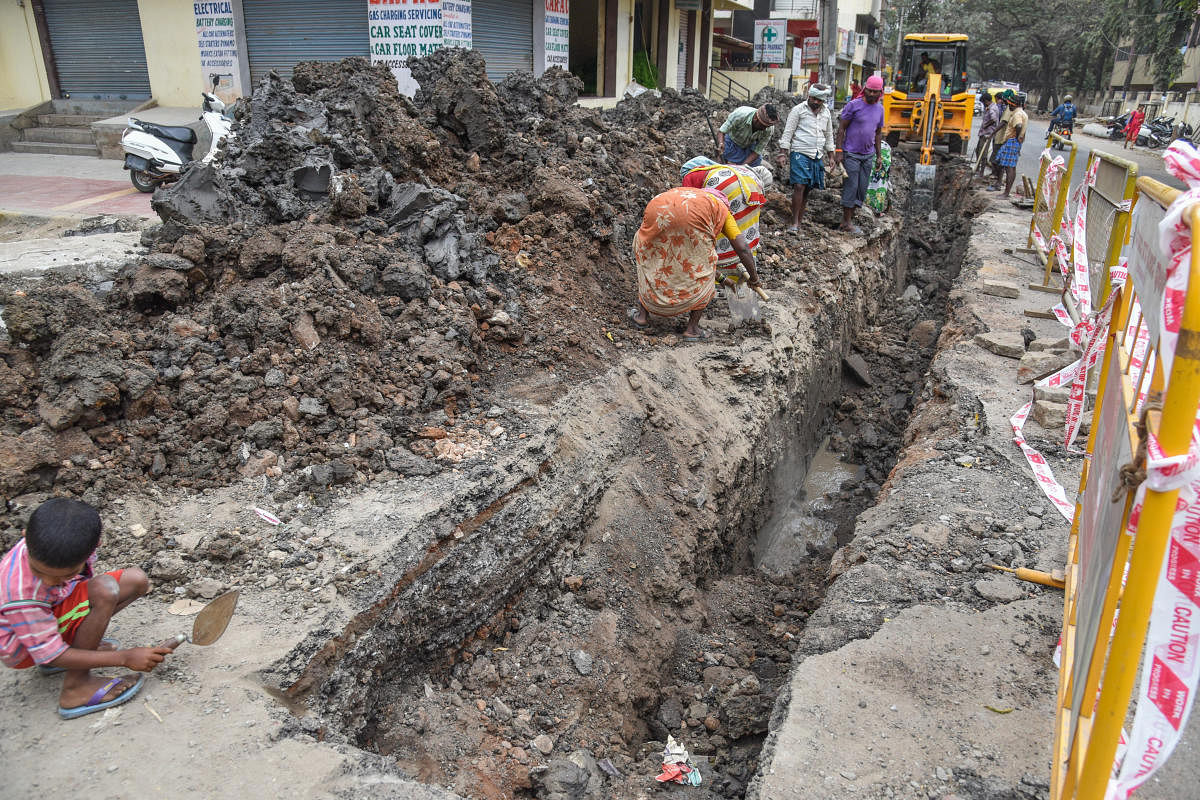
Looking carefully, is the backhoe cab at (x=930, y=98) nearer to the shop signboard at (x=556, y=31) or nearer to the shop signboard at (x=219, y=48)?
the shop signboard at (x=556, y=31)

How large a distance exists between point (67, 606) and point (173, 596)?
50 cm

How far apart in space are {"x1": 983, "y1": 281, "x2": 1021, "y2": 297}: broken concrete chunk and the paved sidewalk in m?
8.35

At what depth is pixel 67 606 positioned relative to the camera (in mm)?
2441

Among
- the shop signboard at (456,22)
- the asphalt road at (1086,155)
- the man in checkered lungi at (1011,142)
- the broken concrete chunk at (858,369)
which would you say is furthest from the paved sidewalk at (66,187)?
the asphalt road at (1086,155)

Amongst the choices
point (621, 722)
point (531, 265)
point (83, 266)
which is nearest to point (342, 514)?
point (621, 722)

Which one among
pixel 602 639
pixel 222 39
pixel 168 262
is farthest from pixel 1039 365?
pixel 222 39

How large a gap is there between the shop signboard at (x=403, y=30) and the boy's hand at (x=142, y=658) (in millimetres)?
10024

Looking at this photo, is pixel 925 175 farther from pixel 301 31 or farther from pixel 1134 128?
pixel 1134 128

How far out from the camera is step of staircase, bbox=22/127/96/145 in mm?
12258

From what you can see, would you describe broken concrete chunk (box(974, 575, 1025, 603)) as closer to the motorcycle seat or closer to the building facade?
the motorcycle seat

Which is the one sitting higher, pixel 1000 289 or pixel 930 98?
→ pixel 930 98

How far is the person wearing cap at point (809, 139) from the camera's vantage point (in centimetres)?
774

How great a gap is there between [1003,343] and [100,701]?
622 cm

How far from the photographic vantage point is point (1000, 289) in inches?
290
